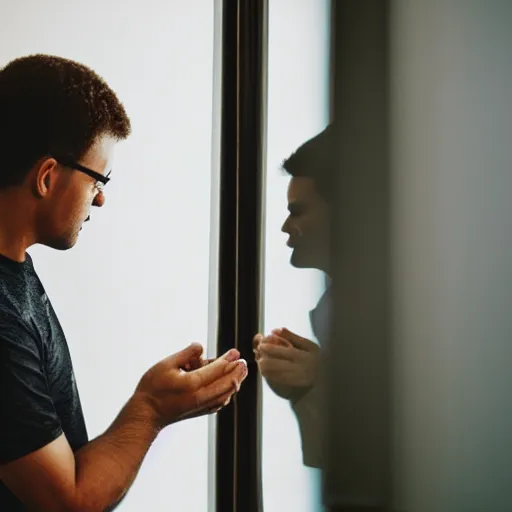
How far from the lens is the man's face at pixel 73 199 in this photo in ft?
2.88

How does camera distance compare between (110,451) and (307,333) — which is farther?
(307,333)

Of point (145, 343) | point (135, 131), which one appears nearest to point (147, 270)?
point (145, 343)

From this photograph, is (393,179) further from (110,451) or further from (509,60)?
(110,451)

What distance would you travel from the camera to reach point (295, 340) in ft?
3.39

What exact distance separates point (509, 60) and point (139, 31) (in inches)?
26.1

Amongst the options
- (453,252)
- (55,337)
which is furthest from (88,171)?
(453,252)

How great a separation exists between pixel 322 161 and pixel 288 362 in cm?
39

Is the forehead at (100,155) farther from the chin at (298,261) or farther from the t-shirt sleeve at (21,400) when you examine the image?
the chin at (298,261)

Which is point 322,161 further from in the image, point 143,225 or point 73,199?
point 73,199

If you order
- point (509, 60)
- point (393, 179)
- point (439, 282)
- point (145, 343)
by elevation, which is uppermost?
point (509, 60)

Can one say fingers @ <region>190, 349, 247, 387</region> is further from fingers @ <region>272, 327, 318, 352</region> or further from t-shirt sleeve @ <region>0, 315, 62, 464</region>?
t-shirt sleeve @ <region>0, 315, 62, 464</region>

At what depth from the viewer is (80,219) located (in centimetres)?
91

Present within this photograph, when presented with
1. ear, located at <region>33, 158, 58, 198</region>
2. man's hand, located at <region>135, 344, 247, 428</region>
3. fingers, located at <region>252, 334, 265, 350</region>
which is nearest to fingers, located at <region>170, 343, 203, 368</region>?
man's hand, located at <region>135, 344, 247, 428</region>

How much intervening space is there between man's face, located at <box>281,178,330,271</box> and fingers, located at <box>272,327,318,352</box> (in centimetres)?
13
